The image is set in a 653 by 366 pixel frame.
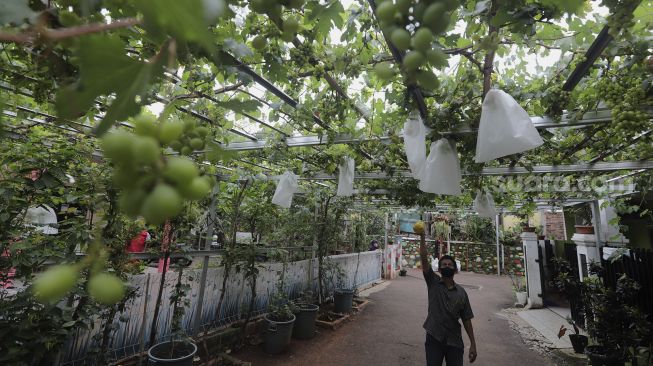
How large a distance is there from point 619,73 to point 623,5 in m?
1.31

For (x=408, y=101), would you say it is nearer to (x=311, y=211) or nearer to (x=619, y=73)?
(x=619, y=73)

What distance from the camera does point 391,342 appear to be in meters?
5.99

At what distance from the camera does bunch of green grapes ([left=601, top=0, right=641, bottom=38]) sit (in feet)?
4.42

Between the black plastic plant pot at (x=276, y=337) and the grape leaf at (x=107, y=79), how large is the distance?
5108 mm

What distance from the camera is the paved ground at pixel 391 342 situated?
5.05m

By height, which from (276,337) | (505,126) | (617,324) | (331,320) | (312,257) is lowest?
(331,320)

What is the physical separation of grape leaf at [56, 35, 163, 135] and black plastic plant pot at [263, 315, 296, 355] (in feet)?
16.8

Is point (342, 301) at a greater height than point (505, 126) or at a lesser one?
lesser

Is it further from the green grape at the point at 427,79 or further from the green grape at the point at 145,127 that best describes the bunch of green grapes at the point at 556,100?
the green grape at the point at 145,127

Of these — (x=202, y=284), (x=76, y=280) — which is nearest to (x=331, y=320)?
(x=202, y=284)

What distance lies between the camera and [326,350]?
535cm

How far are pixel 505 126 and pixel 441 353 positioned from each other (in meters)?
2.61

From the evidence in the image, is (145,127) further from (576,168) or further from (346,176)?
(576,168)

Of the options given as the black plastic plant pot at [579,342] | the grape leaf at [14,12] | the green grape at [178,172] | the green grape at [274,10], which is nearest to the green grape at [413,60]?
the green grape at [274,10]
